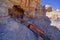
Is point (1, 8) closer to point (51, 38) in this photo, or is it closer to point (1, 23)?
point (1, 23)

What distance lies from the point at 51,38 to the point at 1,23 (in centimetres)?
312

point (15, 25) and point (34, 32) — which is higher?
point (15, 25)

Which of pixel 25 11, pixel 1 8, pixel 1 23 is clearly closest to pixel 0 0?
pixel 1 8

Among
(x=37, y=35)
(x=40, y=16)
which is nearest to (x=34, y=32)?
(x=37, y=35)

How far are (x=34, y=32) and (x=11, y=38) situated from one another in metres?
1.64

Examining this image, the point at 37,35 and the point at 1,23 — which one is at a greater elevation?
the point at 1,23

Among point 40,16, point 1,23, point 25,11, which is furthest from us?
point 40,16

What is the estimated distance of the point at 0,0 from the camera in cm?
621

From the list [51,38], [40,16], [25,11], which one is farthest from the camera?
[40,16]

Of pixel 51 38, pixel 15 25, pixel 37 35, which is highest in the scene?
pixel 15 25

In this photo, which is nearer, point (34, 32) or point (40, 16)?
point (34, 32)

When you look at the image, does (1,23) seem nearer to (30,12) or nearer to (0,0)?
(0,0)

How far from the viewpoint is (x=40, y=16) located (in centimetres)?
1069

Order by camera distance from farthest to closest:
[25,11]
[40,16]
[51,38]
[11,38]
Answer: [40,16]
[25,11]
[51,38]
[11,38]
